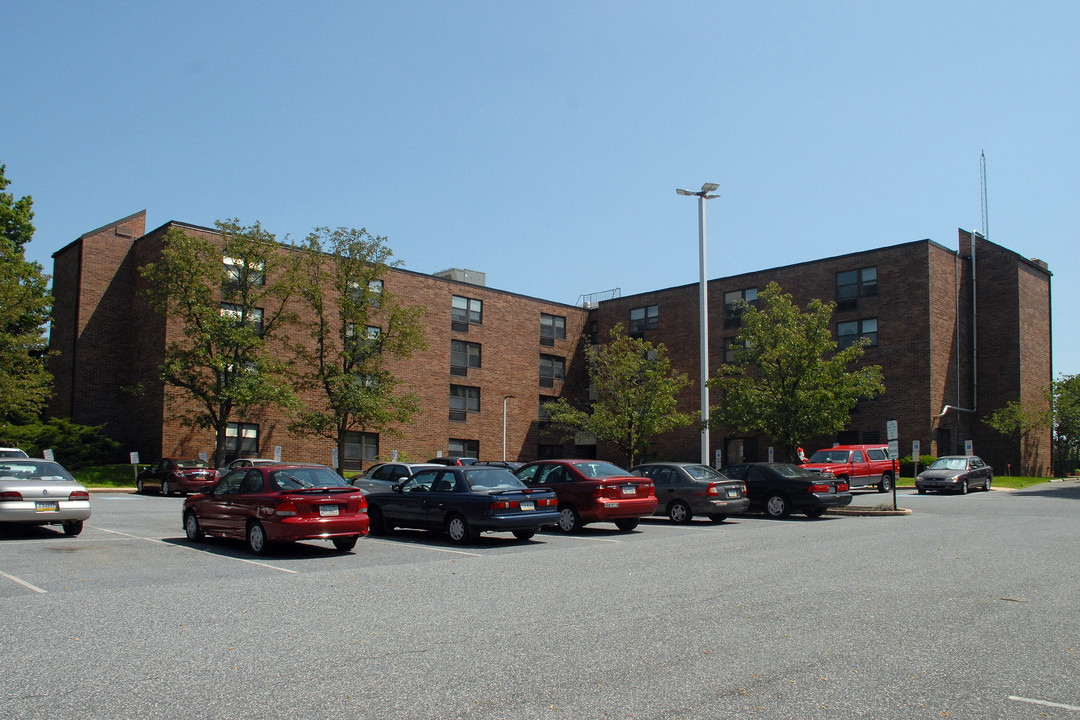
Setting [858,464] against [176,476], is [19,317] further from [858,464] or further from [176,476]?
[858,464]

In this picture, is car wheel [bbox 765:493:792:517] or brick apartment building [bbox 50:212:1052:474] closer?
car wheel [bbox 765:493:792:517]

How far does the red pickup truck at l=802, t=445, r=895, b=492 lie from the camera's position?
103 feet

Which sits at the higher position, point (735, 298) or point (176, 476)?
point (735, 298)

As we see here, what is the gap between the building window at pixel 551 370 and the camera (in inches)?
2114

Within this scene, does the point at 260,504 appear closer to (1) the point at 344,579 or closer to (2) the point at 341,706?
(1) the point at 344,579

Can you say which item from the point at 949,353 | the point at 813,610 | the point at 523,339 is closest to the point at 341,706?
the point at 813,610

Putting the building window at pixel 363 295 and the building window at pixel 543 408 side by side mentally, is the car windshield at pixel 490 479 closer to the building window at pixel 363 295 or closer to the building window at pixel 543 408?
the building window at pixel 363 295

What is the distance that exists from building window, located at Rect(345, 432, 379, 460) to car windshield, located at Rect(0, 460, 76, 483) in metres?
28.2

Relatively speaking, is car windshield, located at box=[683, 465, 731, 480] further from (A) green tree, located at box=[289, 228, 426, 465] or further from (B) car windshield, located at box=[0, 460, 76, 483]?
(A) green tree, located at box=[289, 228, 426, 465]

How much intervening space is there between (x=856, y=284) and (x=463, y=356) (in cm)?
2113

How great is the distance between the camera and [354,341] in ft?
129

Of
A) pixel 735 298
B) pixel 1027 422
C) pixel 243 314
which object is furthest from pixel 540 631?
pixel 735 298

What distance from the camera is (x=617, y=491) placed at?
17547 mm

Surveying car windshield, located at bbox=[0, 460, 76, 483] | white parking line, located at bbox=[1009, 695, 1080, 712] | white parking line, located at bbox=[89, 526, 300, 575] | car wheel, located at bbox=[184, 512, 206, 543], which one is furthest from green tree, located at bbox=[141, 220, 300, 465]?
white parking line, located at bbox=[1009, 695, 1080, 712]
